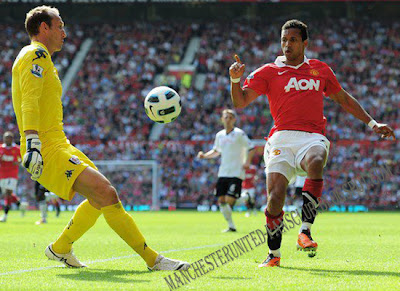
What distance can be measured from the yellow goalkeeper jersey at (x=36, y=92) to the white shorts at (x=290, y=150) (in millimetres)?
2155

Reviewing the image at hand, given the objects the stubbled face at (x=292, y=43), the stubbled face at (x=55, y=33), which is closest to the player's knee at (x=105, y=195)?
the stubbled face at (x=55, y=33)

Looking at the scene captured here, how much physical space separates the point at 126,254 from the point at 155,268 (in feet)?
6.99

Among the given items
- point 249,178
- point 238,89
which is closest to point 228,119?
point 238,89

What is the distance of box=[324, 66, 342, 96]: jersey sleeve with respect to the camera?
7102 millimetres

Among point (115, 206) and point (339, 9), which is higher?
point (339, 9)

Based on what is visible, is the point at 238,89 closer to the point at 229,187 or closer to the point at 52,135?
the point at 52,135

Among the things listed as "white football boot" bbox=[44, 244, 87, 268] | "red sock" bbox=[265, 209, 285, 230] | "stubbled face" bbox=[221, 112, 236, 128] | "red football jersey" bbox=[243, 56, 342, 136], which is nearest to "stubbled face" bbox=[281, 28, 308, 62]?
"red football jersey" bbox=[243, 56, 342, 136]

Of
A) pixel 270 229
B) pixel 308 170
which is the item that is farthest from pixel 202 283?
pixel 308 170

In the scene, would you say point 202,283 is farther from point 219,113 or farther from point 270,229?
point 219,113

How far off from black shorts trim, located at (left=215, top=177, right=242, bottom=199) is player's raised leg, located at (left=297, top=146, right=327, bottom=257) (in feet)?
24.3

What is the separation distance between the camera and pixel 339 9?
1580 inches

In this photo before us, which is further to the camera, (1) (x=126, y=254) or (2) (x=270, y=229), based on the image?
(1) (x=126, y=254)

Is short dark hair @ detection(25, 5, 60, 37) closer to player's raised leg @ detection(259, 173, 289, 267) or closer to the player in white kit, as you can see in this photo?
player's raised leg @ detection(259, 173, 289, 267)

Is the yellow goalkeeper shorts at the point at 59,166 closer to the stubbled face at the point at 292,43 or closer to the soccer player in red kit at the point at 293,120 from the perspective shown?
the soccer player in red kit at the point at 293,120
